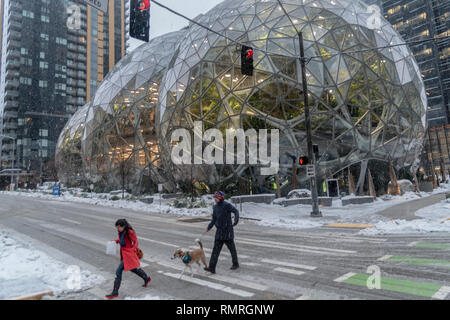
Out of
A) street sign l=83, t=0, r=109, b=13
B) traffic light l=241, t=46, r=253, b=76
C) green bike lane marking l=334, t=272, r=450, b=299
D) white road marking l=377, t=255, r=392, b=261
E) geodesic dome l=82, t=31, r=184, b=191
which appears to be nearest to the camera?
green bike lane marking l=334, t=272, r=450, b=299

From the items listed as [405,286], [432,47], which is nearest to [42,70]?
[405,286]

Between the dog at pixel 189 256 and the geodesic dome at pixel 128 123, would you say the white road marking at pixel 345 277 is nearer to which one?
the dog at pixel 189 256

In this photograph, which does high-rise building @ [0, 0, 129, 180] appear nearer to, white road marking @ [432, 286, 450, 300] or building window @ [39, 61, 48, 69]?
building window @ [39, 61, 48, 69]

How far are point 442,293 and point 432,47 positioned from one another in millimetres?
92484

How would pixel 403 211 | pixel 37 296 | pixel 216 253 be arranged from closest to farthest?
pixel 37 296
pixel 216 253
pixel 403 211

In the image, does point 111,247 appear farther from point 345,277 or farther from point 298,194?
point 298,194

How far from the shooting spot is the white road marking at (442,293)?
151 inches

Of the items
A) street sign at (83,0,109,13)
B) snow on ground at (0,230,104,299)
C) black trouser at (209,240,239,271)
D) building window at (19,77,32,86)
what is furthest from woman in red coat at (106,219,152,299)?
building window at (19,77,32,86)

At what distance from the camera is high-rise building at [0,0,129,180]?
90.9m

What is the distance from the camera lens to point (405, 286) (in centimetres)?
436

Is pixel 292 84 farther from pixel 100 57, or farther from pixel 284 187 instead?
pixel 100 57

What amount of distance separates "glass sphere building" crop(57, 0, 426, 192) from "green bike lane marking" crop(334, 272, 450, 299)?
13874 mm

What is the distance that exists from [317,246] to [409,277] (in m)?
2.75

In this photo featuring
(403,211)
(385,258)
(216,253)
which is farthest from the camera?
(403,211)
